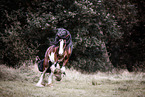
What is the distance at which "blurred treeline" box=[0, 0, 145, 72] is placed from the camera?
45.9ft

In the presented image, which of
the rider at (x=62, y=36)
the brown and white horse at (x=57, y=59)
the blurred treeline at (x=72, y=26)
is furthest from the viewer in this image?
the blurred treeline at (x=72, y=26)

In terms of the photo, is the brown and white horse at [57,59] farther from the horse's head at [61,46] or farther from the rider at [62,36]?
the rider at [62,36]

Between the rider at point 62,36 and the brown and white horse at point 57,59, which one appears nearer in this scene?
the brown and white horse at point 57,59

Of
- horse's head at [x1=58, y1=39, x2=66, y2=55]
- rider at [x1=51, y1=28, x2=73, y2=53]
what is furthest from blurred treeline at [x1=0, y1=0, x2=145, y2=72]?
horse's head at [x1=58, y1=39, x2=66, y2=55]

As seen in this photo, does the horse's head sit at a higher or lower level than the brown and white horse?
higher

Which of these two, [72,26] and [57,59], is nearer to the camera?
[57,59]

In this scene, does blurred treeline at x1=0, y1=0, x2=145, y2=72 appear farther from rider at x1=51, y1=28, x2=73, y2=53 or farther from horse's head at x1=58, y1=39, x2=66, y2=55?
horse's head at x1=58, y1=39, x2=66, y2=55

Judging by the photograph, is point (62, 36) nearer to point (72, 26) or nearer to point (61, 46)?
point (61, 46)

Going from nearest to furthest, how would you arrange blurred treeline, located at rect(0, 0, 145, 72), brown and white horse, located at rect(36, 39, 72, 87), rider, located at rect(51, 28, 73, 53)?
brown and white horse, located at rect(36, 39, 72, 87)
rider, located at rect(51, 28, 73, 53)
blurred treeline, located at rect(0, 0, 145, 72)

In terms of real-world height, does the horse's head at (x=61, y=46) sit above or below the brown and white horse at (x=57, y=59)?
above

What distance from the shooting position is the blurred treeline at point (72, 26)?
1399 cm

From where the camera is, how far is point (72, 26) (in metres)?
14.9

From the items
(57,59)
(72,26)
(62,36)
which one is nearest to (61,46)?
(62,36)

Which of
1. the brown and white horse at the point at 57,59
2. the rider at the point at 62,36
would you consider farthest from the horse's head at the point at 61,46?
the rider at the point at 62,36
